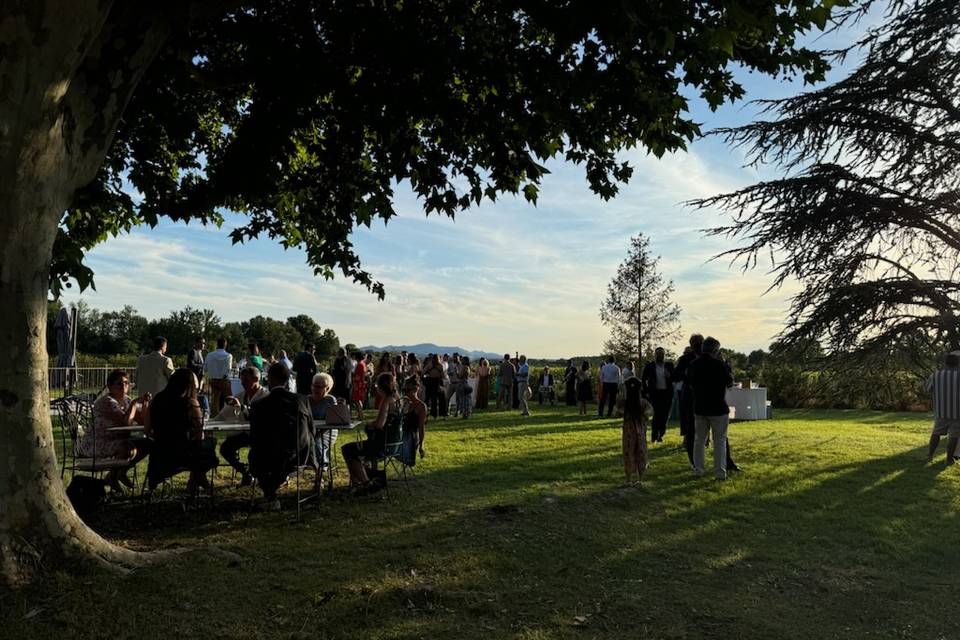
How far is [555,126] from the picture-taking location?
655 cm

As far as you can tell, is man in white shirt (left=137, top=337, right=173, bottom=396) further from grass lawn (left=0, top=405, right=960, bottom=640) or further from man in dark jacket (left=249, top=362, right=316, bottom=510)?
man in dark jacket (left=249, top=362, right=316, bottom=510)

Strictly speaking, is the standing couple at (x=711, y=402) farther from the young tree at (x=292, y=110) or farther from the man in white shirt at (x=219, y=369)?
the man in white shirt at (x=219, y=369)

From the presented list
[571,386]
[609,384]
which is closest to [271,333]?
[571,386]

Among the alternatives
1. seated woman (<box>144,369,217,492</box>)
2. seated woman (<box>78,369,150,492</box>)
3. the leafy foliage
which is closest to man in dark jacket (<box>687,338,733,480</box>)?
the leafy foliage

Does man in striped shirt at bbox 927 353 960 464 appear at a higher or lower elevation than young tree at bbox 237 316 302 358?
lower

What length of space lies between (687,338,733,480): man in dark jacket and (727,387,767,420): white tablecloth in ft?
34.3

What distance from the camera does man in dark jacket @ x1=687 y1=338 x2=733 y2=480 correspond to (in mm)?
8797

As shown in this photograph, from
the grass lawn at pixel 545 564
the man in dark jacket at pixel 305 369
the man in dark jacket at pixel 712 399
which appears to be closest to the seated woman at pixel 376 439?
the grass lawn at pixel 545 564

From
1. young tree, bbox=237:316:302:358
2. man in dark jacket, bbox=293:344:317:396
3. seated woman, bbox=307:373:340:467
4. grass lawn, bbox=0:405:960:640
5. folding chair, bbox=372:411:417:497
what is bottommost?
grass lawn, bbox=0:405:960:640

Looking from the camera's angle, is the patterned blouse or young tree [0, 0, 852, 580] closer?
young tree [0, 0, 852, 580]

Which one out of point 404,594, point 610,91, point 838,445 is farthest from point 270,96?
point 838,445

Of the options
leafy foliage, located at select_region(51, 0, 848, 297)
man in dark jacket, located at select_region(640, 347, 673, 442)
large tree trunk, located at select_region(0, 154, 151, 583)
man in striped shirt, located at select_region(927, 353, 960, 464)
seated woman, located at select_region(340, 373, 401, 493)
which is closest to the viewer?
large tree trunk, located at select_region(0, 154, 151, 583)

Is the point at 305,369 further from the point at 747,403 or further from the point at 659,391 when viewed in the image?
the point at 747,403

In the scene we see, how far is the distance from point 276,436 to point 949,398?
10.1 meters
